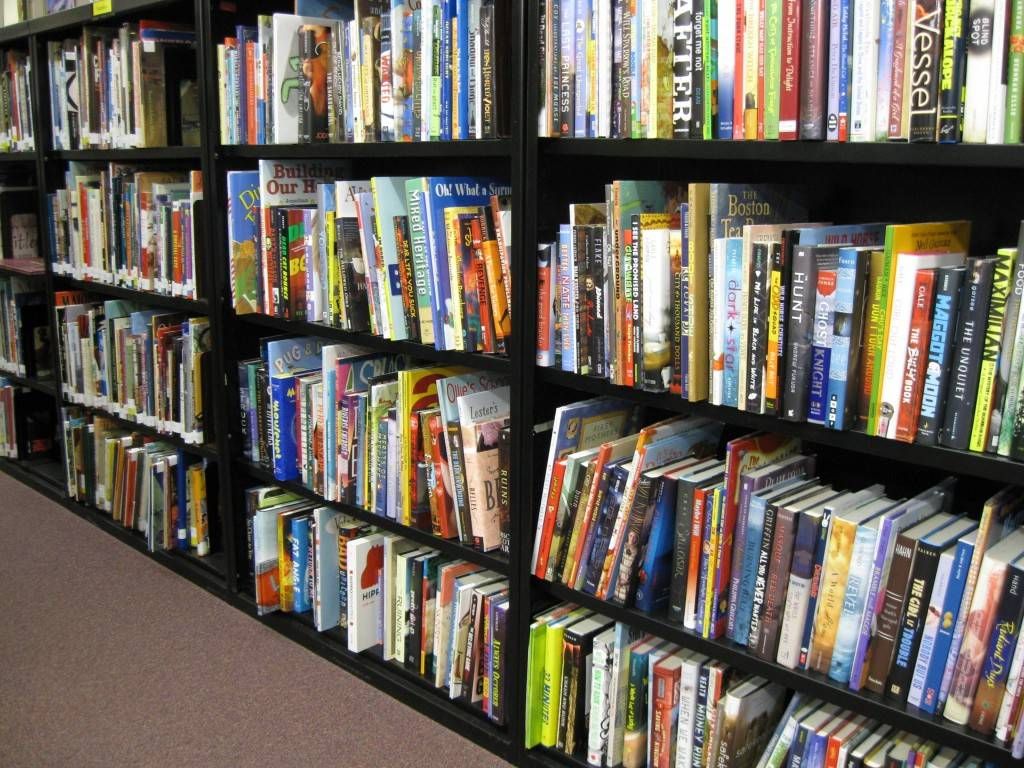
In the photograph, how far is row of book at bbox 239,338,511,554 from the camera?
1.88 m

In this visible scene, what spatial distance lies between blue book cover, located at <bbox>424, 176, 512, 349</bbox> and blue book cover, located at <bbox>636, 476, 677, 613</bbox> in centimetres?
55

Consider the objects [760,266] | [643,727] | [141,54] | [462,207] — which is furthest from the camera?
[141,54]

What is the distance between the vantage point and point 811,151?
1292 mm

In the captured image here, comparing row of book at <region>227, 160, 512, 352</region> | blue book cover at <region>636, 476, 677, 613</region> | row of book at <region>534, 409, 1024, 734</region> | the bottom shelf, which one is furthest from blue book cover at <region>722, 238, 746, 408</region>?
the bottom shelf

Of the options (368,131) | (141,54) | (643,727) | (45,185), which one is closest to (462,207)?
(368,131)

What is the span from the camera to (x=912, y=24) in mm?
1170

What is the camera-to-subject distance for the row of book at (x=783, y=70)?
1134 mm

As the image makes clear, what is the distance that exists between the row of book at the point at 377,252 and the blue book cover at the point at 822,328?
1.99 feet

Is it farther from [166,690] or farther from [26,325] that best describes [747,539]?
[26,325]

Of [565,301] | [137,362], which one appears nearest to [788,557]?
[565,301]

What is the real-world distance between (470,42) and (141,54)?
134 centimetres

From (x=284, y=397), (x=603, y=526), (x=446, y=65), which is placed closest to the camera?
(x=603, y=526)

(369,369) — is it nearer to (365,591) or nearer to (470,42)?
(365,591)

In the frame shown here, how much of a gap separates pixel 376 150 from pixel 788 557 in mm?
1156
